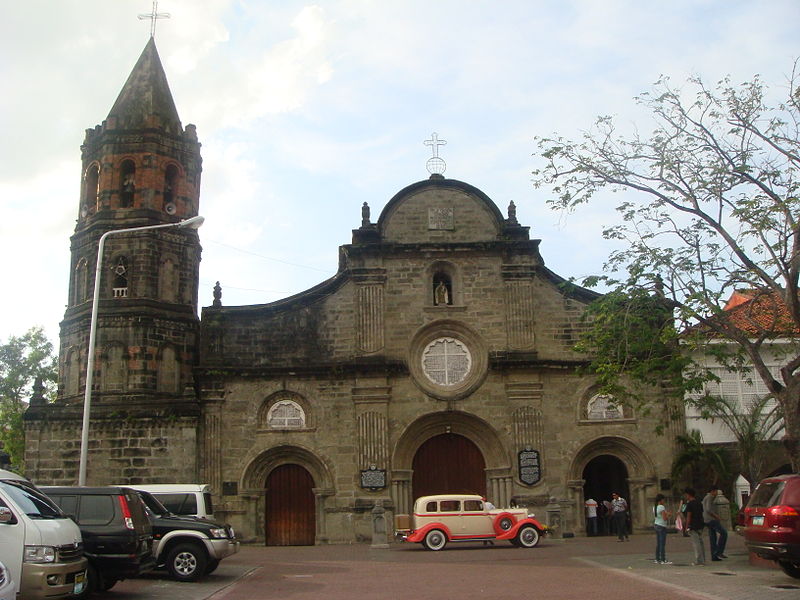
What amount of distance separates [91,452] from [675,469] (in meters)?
17.6

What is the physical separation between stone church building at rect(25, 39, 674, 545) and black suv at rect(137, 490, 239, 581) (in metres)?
9.87

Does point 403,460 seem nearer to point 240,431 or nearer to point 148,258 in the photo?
point 240,431

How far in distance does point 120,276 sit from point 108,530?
16.2 meters

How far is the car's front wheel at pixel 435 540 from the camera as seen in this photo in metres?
22.3

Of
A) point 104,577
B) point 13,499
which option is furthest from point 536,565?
point 13,499

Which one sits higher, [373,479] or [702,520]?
[373,479]

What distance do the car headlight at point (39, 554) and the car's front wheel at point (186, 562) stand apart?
17.8 feet

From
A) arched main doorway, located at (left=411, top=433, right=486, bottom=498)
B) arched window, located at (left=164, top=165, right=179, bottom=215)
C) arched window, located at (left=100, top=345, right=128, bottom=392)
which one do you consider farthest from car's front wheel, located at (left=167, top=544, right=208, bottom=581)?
arched window, located at (left=164, top=165, right=179, bottom=215)

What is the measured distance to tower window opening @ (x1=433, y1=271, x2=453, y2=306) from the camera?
93.1 feet

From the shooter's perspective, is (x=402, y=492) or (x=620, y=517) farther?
(x=402, y=492)

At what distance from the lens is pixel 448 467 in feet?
90.6

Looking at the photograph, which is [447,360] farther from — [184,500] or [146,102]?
[146,102]

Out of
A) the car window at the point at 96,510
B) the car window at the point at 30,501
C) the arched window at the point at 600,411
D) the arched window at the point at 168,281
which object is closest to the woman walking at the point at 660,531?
the arched window at the point at 600,411

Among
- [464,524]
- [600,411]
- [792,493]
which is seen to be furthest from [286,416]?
[792,493]
